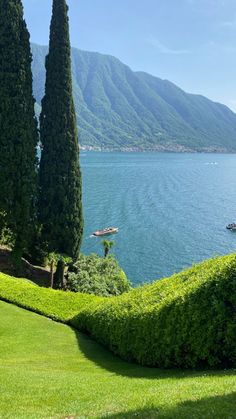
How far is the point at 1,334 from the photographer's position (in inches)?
623

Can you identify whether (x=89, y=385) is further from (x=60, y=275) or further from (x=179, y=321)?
(x=60, y=275)

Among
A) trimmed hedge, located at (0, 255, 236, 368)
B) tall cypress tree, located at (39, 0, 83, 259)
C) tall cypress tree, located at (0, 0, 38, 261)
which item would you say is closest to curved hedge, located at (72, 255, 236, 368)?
trimmed hedge, located at (0, 255, 236, 368)

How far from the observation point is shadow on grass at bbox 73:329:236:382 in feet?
35.0

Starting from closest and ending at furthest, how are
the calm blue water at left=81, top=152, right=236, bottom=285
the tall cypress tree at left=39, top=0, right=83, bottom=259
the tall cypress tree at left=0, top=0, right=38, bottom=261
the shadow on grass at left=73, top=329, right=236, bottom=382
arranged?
the shadow on grass at left=73, top=329, right=236, bottom=382
the tall cypress tree at left=0, top=0, right=38, bottom=261
the tall cypress tree at left=39, top=0, right=83, bottom=259
the calm blue water at left=81, top=152, right=236, bottom=285

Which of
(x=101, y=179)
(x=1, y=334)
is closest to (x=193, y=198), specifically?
(x=101, y=179)

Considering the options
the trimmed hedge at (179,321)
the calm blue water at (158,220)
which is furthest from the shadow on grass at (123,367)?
the calm blue water at (158,220)

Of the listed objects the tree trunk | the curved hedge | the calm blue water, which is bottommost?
the calm blue water

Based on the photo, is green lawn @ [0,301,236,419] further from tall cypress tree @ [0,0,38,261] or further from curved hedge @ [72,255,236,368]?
tall cypress tree @ [0,0,38,261]

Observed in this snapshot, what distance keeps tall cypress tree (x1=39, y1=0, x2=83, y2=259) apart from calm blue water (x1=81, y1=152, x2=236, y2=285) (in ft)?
60.6

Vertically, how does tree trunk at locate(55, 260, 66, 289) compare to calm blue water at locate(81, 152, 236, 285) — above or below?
above

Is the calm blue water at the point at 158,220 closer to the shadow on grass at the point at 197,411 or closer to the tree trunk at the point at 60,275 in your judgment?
the tree trunk at the point at 60,275

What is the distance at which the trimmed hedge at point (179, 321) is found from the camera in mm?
10867

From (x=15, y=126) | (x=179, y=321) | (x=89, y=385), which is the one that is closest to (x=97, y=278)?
(x=15, y=126)

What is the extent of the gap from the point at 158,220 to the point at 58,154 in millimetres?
50925
